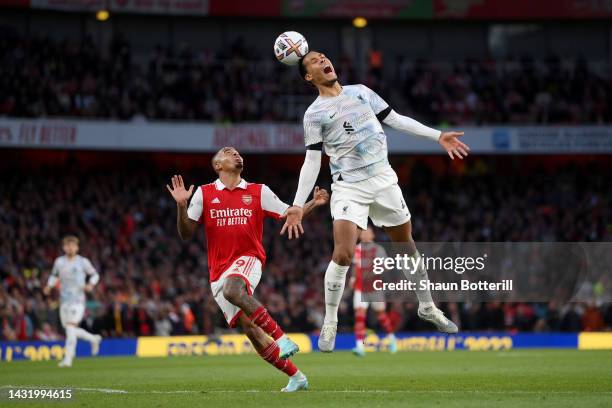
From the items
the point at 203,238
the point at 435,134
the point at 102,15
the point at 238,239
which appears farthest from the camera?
the point at 102,15

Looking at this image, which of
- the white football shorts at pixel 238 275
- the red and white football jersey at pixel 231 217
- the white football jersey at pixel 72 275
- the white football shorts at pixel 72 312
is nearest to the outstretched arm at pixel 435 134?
the red and white football jersey at pixel 231 217

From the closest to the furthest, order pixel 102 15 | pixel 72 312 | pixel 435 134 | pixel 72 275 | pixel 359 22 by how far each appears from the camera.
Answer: pixel 435 134 < pixel 72 275 < pixel 72 312 < pixel 102 15 < pixel 359 22

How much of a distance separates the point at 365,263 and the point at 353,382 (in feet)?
29.7

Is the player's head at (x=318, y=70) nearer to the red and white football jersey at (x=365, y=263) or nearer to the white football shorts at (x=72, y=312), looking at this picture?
the red and white football jersey at (x=365, y=263)

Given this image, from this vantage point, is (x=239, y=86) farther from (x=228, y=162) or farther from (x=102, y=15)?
(x=228, y=162)

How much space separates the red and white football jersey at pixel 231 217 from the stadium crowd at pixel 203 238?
50.9 ft

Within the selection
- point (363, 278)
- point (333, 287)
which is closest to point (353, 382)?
point (333, 287)

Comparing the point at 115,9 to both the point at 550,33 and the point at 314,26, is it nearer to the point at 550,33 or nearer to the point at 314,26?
the point at 314,26

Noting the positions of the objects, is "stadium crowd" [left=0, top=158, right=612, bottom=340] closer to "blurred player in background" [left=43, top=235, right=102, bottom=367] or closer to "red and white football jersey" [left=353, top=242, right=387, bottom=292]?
"blurred player in background" [left=43, top=235, right=102, bottom=367]

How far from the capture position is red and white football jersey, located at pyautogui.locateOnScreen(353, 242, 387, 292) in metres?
21.8

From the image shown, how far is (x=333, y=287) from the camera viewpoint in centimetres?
1155

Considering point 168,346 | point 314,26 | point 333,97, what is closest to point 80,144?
point 168,346

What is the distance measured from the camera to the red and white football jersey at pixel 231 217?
11.6m

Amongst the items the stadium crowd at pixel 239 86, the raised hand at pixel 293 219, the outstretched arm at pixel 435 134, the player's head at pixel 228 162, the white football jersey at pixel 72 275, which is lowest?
the white football jersey at pixel 72 275
